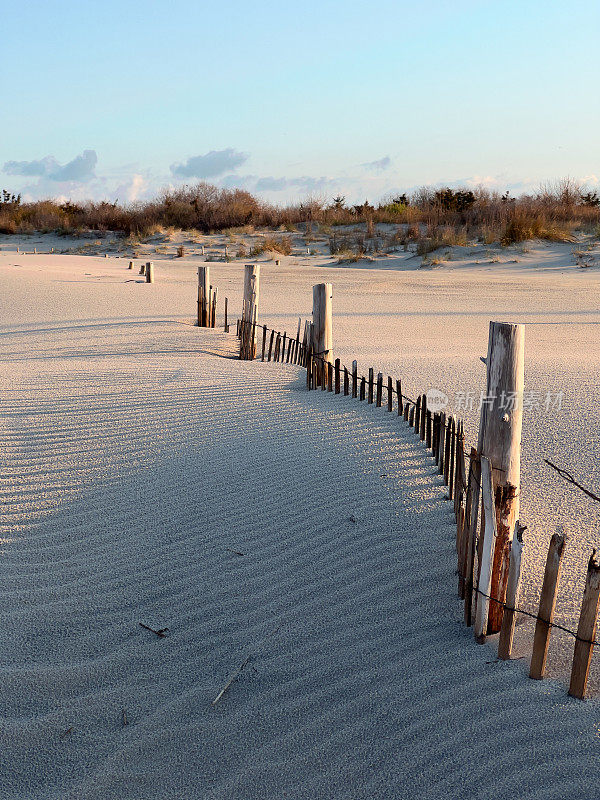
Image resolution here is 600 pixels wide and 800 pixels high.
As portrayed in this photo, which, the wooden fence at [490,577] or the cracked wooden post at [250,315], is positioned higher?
the cracked wooden post at [250,315]

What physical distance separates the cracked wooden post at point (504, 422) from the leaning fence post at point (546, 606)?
0.43 meters

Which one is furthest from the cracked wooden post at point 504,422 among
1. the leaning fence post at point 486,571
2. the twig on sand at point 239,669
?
the twig on sand at point 239,669

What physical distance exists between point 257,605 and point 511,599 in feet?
3.63

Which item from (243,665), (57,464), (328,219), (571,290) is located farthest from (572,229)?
(243,665)

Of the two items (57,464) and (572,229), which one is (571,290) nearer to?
(572,229)

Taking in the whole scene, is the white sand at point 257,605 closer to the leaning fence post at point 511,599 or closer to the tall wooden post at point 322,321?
the leaning fence post at point 511,599

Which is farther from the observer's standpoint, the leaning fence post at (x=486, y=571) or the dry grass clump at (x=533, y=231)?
the dry grass clump at (x=533, y=231)

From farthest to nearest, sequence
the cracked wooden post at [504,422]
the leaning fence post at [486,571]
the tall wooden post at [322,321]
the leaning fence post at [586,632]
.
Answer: the tall wooden post at [322,321] < the cracked wooden post at [504,422] < the leaning fence post at [486,571] < the leaning fence post at [586,632]

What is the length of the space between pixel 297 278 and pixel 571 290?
7662 millimetres

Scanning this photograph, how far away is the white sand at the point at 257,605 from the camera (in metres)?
2.25

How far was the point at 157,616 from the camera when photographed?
3113mm

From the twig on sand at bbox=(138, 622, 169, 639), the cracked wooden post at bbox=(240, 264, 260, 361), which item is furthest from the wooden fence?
the cracked wooden post at bbox=(240, 264, 260, 361)

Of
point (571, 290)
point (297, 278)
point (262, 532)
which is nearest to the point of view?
point (262, 532)

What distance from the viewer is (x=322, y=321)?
23.9 ft
